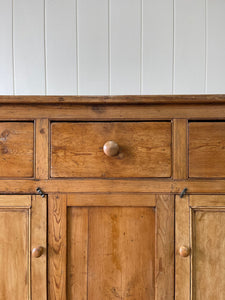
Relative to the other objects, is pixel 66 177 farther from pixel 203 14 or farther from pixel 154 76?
pixel 203 14

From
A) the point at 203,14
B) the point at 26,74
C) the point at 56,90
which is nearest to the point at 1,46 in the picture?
Result: the point at 26,74

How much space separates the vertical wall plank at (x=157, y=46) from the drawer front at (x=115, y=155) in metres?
0.53

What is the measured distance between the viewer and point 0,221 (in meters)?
0.59

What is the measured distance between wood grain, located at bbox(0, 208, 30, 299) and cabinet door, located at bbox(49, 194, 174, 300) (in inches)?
2.5

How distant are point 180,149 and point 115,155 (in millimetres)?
165

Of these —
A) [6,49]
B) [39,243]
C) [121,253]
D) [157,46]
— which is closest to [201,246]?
[121,253]

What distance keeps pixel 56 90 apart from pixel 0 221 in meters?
0.66

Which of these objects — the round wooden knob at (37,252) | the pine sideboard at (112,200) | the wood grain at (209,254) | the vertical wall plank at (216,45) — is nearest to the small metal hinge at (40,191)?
the pine sideboard at (112,200)

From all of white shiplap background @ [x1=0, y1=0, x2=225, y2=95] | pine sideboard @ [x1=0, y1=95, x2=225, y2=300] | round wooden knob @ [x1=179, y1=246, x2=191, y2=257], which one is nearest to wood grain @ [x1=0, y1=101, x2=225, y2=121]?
pine sideboard @ [x1=0, y1=95, x2=225, y2=300]

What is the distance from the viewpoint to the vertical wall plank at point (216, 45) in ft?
3.39

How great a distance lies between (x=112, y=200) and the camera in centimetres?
59

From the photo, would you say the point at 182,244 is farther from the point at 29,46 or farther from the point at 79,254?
the point at 29,46

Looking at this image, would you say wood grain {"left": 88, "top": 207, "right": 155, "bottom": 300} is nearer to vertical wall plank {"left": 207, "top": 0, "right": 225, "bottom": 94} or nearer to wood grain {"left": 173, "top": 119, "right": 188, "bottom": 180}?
wood grain {"left": 173, "top": 119, "right": 188, "bottom": 180}

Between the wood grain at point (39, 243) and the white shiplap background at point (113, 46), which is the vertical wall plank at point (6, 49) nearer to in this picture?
the white shiplap background at point (113, 46)
